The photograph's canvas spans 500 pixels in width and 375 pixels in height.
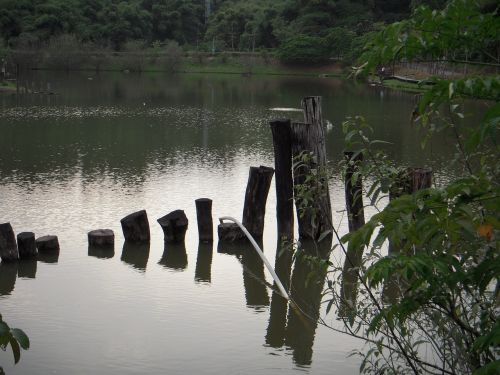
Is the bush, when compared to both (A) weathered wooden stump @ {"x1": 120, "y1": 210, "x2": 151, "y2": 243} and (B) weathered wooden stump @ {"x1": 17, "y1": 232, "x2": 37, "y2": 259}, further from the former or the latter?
(B) weathered wooden stump @ {"x1": 17, "y1": 232, "x2": 37, "y2": 259}

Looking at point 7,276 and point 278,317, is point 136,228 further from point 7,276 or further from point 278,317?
point 278,317

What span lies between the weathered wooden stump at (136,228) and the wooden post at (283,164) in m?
1.47

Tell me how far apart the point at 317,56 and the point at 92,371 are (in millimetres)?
60067

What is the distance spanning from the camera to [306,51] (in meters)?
64.0

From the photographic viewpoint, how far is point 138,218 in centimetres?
891

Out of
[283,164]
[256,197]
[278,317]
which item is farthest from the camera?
[256,197]

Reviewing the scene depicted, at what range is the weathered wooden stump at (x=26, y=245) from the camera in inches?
325

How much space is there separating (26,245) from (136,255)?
1170mm

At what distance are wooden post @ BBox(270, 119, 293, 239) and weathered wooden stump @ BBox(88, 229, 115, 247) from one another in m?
1.83

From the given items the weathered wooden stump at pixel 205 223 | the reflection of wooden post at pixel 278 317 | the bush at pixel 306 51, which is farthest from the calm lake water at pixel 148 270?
the bush at pixel 306 51

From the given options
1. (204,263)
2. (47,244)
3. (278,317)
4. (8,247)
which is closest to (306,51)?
(204,263)

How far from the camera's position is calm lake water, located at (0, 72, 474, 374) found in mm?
6180

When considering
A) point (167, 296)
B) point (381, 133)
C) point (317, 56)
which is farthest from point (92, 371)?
point (317, 56)

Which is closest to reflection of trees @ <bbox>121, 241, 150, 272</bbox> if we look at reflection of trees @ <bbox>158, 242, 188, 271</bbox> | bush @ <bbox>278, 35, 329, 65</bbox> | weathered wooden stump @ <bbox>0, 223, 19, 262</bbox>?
reflection of trees @ <bbox>158, 242, 188, 271</bbox>
